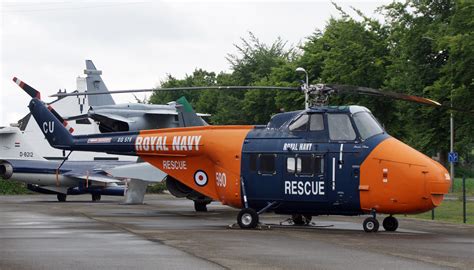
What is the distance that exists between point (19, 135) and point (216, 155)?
2217cm

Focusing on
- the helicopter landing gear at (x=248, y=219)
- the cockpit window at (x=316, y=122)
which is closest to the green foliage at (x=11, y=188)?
the helicopter landing gear at (x=248, y=219)

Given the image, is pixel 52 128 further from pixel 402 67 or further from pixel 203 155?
pixel 402 67

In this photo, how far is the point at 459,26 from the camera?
3766 cm

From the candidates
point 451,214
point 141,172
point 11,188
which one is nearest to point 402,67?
point 451,214

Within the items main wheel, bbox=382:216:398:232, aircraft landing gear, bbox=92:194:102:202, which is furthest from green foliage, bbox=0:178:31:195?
main wheel, bbox=382:216:398:232

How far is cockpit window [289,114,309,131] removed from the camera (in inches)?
879

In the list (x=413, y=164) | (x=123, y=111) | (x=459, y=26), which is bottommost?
(x=413, y=164)

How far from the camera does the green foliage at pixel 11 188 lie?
58.1m

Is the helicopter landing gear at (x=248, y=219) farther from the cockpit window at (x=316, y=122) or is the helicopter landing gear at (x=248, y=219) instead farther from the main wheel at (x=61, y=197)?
the main wheel at (x=61, y=197)

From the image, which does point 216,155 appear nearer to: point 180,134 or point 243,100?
point 180,134

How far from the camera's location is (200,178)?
958 inches

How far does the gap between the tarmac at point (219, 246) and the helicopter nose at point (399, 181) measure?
0.75 metres

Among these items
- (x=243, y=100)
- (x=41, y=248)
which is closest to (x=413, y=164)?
(x=41, y=248)

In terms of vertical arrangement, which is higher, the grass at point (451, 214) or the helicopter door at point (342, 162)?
the helicopter door at point (342, 162)
